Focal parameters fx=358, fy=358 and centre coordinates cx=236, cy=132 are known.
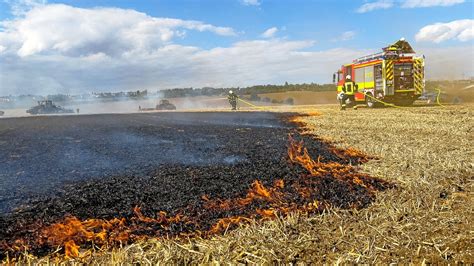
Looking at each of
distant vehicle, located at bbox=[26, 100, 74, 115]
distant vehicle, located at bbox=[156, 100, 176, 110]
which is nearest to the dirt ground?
distant vehicle, located at bbox=[156, 100, 176, 110]

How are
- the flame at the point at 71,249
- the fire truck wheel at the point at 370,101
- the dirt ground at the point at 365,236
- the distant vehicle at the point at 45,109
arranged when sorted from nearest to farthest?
1. the dirt ground at the point at 365,236
2. the flame at the point at 71,249
3. the fire truck wheel at the point at 370,101
4. the distant vehicle at the point at 45,109

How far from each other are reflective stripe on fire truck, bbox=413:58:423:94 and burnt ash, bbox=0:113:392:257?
17.3 meters

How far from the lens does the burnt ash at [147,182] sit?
4965mm

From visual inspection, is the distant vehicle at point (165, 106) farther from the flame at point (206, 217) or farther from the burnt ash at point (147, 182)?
the flame at point (206, 217)

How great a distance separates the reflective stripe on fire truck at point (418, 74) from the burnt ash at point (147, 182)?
56.7ft

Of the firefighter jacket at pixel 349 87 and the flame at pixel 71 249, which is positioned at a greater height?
the firefighter jacket at pixel 349 87

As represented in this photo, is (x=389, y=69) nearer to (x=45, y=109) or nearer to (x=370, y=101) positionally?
(x=370, y=101)

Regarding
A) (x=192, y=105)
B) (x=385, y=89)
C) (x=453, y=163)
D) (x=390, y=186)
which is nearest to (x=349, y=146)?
(x=453, y=163)

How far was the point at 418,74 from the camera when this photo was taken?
25094mm

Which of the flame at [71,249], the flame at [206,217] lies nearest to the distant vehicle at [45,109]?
the flame at [206,217]

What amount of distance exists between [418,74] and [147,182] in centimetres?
2395

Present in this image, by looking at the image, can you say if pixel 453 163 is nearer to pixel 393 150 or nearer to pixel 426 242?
pixel 393 150

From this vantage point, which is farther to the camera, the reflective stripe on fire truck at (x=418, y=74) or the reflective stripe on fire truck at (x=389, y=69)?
the reflective stripe on fire truck at (x=418, y=74)

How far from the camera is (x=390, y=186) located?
19.5 feet
